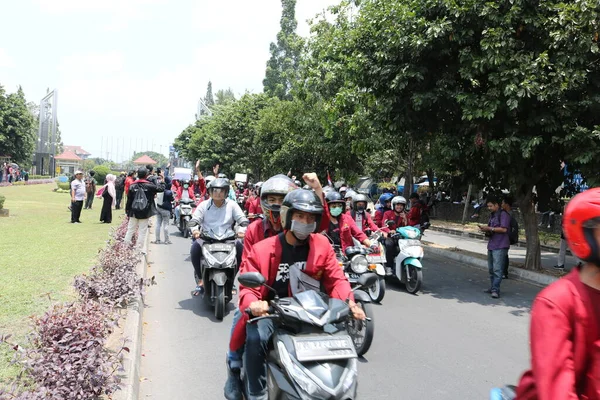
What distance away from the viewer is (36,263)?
8820mm

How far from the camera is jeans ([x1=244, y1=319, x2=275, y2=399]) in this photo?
10.8 ft

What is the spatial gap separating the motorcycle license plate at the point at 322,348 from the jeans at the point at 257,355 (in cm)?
39

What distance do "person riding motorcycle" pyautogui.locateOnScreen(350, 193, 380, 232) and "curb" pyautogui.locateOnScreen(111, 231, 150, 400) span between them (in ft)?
13.3

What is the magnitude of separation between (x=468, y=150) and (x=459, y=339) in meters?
5.01

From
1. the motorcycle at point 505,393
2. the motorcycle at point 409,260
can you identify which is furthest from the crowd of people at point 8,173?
the motorcycle at point 505,393

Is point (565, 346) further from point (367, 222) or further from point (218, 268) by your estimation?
point (367, 222)

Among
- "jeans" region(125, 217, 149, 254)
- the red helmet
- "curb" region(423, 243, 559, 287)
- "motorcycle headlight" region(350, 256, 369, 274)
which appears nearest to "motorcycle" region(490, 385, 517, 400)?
the red helmet

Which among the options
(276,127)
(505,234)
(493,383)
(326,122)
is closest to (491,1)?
(505,234)

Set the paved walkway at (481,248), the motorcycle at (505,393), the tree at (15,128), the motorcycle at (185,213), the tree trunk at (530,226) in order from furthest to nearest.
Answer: the tree at (15,128) < the motorcycle at (185,213) < the paved walkway at (481,248) < the tree trunk at (530,226) < the motorcycle at (505,393)

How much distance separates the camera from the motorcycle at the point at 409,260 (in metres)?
8.81

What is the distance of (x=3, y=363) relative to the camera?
14.1 ft

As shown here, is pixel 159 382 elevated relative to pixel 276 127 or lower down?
lower down

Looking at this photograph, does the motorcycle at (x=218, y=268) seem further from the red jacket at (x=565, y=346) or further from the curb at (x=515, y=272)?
the curb at (x=515, y=272)

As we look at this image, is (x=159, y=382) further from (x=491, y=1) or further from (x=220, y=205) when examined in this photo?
(x=491, y=1)
